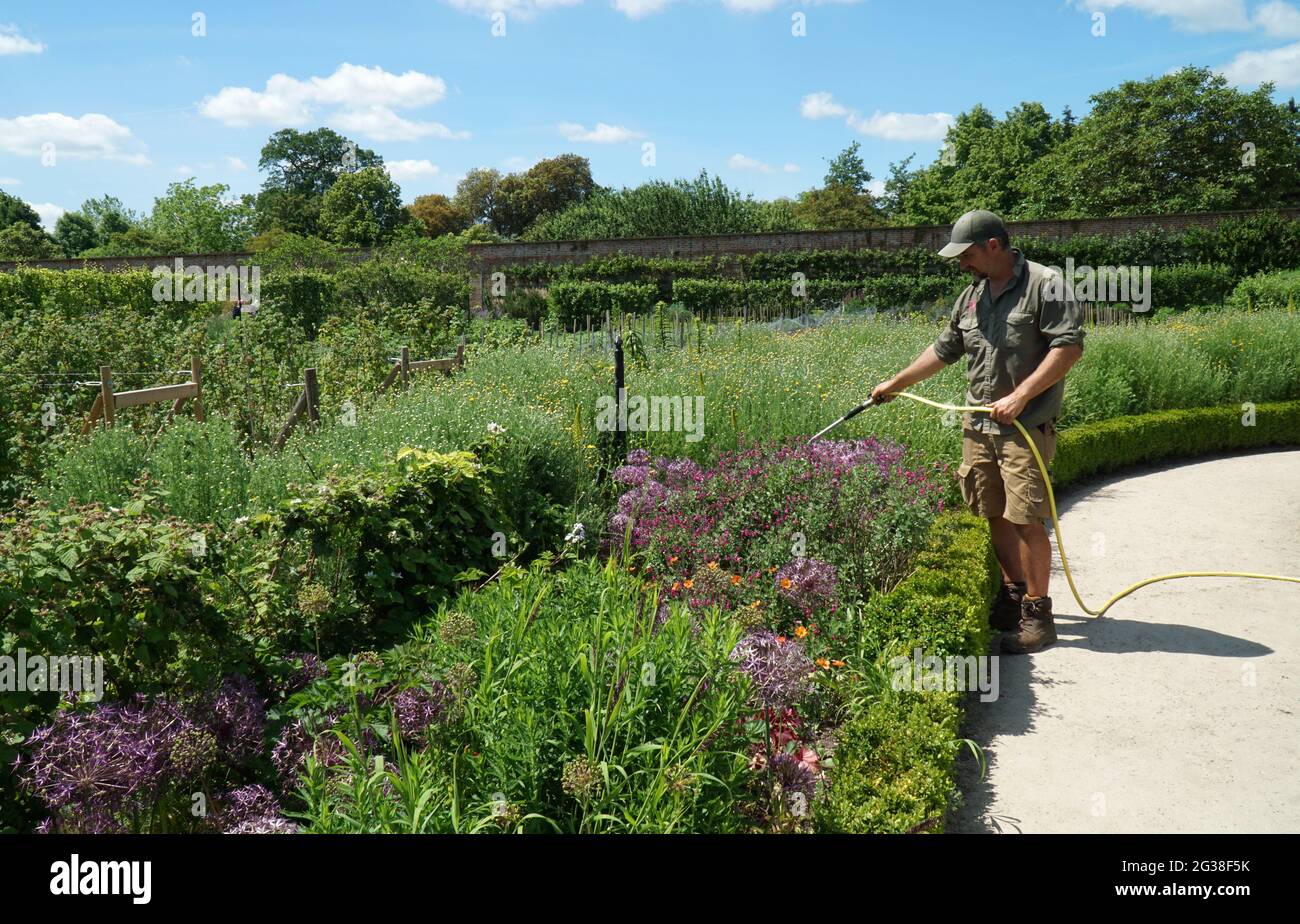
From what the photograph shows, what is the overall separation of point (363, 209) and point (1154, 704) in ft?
176

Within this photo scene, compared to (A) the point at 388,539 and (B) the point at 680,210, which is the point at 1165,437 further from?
(B) the point at 680,210

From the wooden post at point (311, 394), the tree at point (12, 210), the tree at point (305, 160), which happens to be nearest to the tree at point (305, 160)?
the tree at point (305, 160)

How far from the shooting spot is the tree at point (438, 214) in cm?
6228

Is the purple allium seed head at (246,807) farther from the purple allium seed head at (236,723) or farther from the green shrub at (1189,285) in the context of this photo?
the green shrub at (1189,285)

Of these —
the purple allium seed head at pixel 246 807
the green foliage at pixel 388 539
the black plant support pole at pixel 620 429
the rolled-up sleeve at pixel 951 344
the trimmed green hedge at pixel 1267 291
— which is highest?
the trimmed green hedge at pixel 1267 291

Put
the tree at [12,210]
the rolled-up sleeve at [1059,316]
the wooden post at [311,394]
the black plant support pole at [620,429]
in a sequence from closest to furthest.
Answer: the rolled-up sleeve at [1059,316] < the black plant support pole at [620,429] < the wooden post at [311,394] < the tree at [12,210]

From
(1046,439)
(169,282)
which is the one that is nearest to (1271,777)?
(1046,439)

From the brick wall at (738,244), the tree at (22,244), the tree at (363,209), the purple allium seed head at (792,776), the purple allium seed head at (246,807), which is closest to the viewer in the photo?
the purple allium seed head at (246,807)

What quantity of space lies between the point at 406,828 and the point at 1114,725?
3.18 m

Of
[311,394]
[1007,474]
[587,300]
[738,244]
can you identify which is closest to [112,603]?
[1007,474]

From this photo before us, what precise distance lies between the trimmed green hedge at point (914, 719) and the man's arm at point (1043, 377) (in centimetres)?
83

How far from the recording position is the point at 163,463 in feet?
17.0

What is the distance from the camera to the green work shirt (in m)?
4.69

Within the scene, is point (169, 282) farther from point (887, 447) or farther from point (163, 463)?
point (887, 447)
